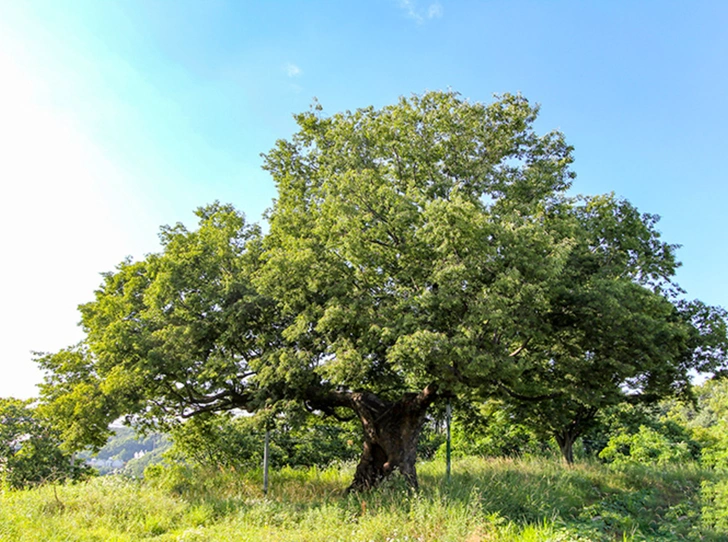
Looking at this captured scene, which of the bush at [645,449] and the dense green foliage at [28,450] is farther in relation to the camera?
the bush at [645,449]

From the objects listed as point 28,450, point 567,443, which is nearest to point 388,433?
point 567,443

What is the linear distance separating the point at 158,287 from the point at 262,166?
5104mm

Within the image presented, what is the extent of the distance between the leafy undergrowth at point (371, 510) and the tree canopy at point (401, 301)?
60.1 inches

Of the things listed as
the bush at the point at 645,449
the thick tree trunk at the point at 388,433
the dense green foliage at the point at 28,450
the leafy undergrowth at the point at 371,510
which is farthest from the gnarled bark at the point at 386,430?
the bush at the point at 645,449

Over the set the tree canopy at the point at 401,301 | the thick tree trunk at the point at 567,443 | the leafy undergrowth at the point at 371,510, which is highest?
the tree canopy at the point at 401,301

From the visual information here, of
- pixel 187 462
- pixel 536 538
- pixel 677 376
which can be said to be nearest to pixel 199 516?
pixel 536 538

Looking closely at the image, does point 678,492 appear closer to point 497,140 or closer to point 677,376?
point 677,376

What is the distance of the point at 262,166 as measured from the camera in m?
13.6

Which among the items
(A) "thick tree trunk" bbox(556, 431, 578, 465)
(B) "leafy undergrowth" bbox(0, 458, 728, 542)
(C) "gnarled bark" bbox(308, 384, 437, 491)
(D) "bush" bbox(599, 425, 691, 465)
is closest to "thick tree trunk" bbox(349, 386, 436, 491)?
(C) "gnarled bark" bbox(308, 384, 437, 491)

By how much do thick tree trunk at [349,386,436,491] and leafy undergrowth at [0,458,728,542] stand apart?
78 cm

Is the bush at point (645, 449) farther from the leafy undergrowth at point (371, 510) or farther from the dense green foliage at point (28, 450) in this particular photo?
the dense green foliage at point (28, 450)

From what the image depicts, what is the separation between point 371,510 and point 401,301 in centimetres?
366

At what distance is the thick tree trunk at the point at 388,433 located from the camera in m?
10.3

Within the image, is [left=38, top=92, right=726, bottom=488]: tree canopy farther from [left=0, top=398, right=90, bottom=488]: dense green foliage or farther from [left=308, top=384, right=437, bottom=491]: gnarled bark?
[left=0, top=398, right=90, bottom=488]: dense green foliage
